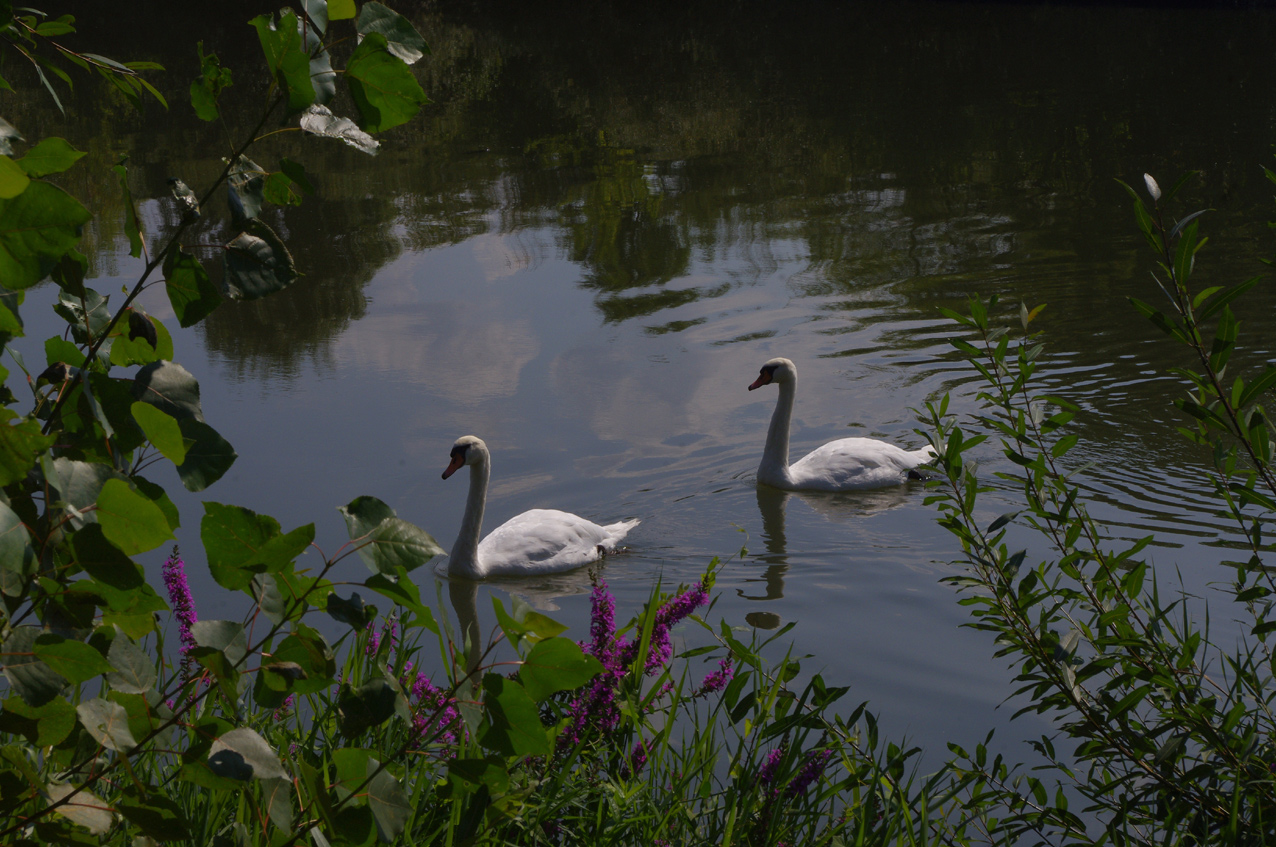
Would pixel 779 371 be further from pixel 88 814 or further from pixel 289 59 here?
pixel 88 814

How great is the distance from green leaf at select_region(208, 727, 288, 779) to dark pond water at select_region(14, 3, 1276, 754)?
3571 millimetres

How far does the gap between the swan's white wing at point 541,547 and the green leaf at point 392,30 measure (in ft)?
16.7

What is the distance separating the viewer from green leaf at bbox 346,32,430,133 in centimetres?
134

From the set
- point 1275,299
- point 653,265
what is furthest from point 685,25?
point 1275,299

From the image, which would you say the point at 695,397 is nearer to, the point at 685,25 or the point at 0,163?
the point at 0,163

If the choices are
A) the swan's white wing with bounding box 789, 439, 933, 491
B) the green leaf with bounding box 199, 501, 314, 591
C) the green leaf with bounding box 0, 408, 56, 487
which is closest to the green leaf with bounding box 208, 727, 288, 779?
the green leaf with bounding box 199, 501, 314, 591

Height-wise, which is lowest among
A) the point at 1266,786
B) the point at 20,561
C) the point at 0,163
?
the point at 1266,786

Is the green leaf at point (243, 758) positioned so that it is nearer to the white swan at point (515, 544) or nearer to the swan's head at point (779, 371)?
the white swan at point (515, 544)

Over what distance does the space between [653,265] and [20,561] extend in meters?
11.3

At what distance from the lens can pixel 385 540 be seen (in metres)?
1.37

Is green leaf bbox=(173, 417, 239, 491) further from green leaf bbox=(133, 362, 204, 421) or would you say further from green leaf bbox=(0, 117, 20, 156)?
green leaf bbox=(0, 117, 20, 156)

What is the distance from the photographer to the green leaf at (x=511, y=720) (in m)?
1.49

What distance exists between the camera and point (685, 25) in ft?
102

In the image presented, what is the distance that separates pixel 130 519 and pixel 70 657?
0.20 m
